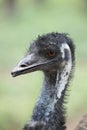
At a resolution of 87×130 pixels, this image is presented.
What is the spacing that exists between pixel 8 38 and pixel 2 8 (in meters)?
3.10

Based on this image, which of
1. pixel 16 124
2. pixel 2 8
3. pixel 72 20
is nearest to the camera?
pixel 16 124

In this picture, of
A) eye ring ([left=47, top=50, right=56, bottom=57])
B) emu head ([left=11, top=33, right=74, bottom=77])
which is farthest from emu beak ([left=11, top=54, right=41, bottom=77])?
eye ring ([left=47, top=50, right=56, bottom=57])

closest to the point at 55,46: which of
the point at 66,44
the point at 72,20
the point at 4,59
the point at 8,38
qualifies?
the point at 66,44

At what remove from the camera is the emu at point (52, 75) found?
23.2 ft

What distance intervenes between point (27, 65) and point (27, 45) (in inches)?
253

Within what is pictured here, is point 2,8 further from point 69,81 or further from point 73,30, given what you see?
point 69,81

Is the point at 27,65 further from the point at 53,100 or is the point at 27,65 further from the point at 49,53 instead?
the point at 53,100

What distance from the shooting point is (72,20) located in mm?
16344

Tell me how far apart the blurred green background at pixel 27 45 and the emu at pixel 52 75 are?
0.39 m

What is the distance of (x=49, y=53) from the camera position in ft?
23.2

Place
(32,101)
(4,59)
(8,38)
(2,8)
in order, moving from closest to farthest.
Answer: (32,101) → (4,59) → (8,38) → (2,8)

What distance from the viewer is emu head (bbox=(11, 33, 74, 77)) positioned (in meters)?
7.05

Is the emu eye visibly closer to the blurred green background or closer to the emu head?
the emu head

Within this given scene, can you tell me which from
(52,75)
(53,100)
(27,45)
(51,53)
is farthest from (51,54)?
(27,45)
